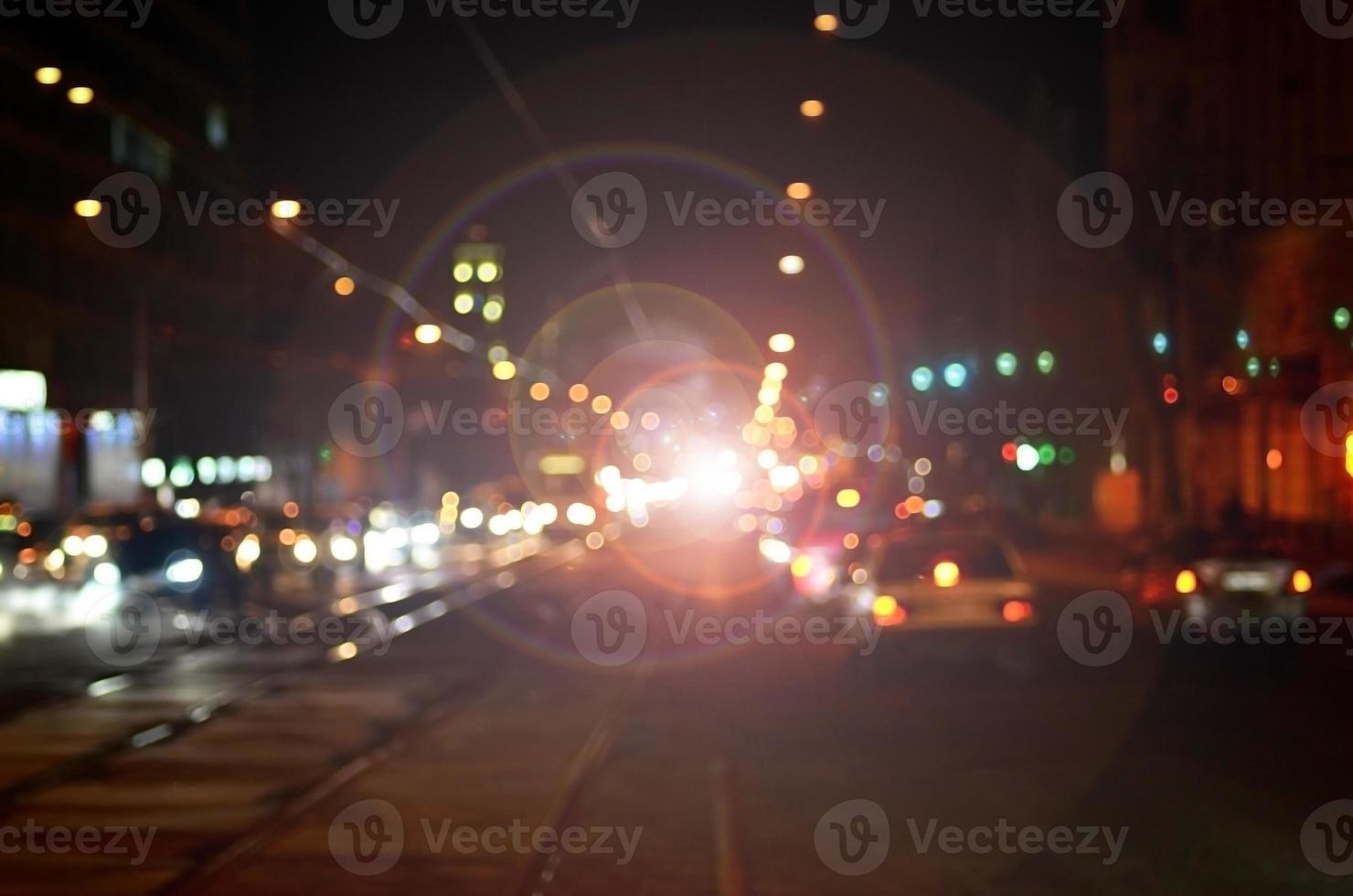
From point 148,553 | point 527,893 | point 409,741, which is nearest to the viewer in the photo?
point 527,893

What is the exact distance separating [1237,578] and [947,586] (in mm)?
3607

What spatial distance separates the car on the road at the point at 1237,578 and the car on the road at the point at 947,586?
2412mm

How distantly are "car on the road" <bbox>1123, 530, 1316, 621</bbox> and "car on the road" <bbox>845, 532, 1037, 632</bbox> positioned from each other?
2.41m

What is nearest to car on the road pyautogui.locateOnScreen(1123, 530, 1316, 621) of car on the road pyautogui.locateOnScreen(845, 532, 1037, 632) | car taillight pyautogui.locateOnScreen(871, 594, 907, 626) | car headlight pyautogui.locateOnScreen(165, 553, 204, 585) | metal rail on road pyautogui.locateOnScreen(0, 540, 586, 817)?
car on the road pyautogui.locateOnScreen(845, 532, 1037, 632)

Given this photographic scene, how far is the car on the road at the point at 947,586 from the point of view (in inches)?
758

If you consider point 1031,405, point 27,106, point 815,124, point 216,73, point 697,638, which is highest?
point 216,73

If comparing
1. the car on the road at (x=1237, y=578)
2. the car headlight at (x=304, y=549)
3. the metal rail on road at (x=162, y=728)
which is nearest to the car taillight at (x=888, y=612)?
the car on the road at (x=1237, y=578)

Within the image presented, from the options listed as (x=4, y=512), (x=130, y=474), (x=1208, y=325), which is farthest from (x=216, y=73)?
(x=1208, y=325)

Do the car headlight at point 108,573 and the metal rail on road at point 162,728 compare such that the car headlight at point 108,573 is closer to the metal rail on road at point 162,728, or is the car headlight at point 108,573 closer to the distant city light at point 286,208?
the metal rail on road at point 162,728

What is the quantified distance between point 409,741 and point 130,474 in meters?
50.2

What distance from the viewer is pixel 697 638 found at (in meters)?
26.8

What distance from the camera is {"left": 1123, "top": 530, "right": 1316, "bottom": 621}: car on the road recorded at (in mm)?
20500

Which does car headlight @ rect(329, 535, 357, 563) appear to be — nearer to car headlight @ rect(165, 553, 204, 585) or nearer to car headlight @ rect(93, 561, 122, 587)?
car headlight @ rect(165, 553, 204, 585)

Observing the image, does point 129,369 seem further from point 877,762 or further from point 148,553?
point 877,762
